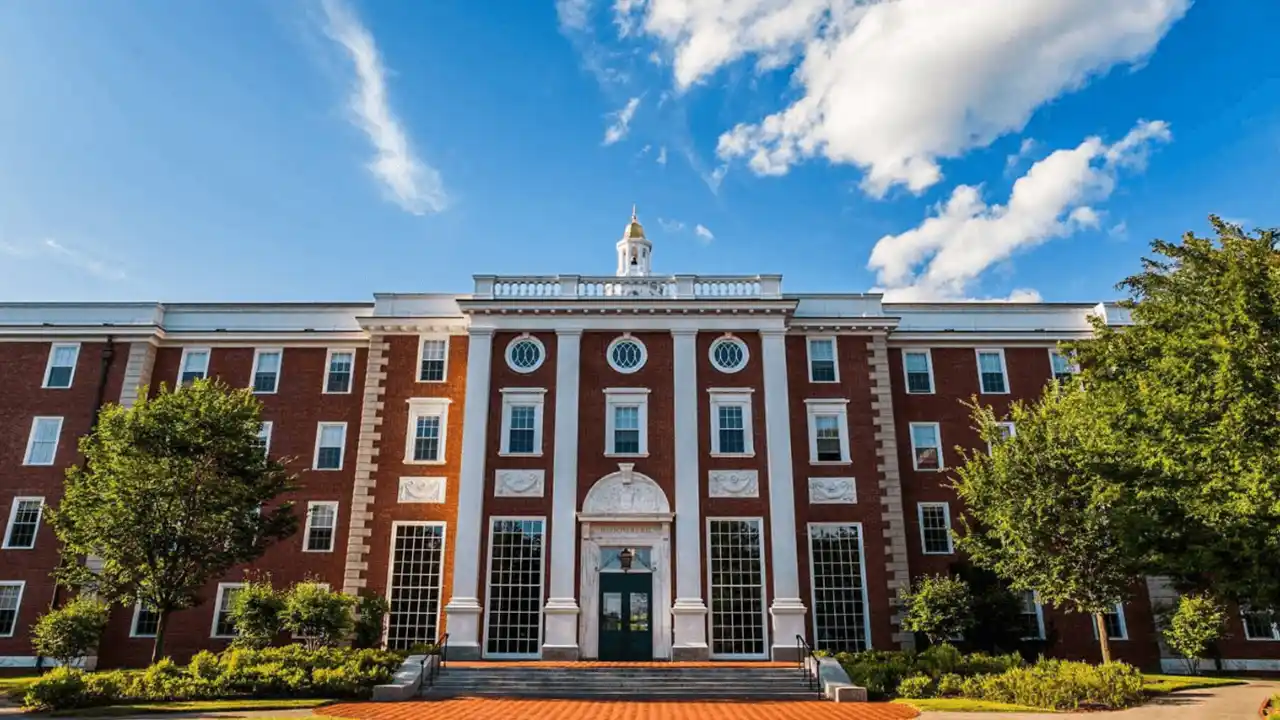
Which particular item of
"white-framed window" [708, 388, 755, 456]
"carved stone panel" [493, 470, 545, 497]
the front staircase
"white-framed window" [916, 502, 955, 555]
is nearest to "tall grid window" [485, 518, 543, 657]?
"carved stone panel" [493, 470, 545, 497]

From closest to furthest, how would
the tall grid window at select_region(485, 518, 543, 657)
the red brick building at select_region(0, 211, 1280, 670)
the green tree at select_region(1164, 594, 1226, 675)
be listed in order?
the green tree at select_region(1164, 594, 1226, 675) < the tall grid window at select_region(485, 518, 543, 657) < the red brick building at select_region(0, 211, 1280, 670)

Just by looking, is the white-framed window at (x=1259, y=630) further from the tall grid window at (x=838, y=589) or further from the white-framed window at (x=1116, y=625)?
the tall grid window at (x=838, y=589)

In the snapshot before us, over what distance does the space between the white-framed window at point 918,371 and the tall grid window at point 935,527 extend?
13.8ft

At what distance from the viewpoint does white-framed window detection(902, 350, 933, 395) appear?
30.6 metres

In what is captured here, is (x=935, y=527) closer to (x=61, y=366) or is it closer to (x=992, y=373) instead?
(x=992, y=373)

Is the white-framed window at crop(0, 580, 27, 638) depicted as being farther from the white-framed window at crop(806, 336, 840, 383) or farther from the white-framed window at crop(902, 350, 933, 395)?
the white-framed window at crop(902, 350, 933, 395)

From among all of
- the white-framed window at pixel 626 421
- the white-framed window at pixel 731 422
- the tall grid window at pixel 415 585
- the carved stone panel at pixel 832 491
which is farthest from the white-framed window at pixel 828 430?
the tall grid window at pixel 415 585

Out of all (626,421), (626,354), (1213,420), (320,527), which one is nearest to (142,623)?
(320,527)

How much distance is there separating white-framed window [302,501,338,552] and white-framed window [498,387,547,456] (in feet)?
21.1

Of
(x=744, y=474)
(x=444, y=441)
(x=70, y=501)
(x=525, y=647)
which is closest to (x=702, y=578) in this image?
(x=744, y=474)

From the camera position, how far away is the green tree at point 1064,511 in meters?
22.3

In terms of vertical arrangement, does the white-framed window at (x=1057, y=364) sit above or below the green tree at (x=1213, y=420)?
above

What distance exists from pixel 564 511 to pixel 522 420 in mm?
3507

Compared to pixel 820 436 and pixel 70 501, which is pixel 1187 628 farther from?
pixel 70 501
